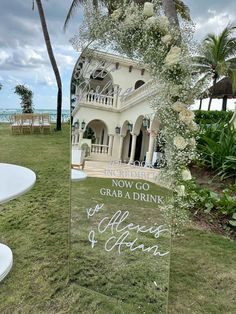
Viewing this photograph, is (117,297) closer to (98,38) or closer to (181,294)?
(181,294)

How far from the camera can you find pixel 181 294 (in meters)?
2.09

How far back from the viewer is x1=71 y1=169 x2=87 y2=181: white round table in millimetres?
1997

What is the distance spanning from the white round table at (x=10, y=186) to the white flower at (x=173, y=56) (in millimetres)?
1182

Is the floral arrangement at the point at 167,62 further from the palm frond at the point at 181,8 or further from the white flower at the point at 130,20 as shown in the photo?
the palm frond at the point at 181,8

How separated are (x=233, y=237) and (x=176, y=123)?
6.04 feet

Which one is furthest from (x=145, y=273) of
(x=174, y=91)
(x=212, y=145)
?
(x=212, y=145)

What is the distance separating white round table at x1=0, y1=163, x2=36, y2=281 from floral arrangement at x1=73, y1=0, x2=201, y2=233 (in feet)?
Answer: 3.13

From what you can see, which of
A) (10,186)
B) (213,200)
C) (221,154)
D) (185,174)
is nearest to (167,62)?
(185,174)

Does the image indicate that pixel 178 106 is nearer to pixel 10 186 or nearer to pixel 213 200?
pixel 10 186

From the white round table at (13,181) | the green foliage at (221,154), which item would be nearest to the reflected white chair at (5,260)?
the white round table at (13,181)

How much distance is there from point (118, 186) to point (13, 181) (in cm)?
82

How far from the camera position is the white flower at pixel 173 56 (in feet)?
5.31

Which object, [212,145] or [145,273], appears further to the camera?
[212,145]

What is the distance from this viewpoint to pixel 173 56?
63.8 inches
